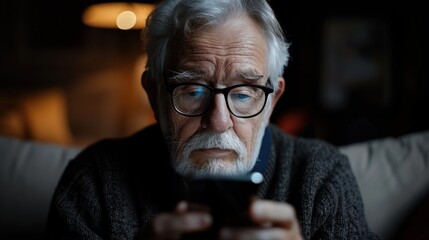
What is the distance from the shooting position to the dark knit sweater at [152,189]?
4.28 feet

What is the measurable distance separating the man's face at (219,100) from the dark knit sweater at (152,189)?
13 cm

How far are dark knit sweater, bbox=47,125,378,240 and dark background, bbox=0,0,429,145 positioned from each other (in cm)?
263

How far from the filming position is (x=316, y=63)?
4.38 metres

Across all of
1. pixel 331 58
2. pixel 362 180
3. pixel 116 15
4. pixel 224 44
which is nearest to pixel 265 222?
pixel 224 44

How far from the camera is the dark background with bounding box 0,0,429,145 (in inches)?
166

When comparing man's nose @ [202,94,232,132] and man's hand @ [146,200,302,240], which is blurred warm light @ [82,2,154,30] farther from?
man's hand @ [146,200,302,240]

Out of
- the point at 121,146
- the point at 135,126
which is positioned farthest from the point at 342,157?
A: the point at 135,126

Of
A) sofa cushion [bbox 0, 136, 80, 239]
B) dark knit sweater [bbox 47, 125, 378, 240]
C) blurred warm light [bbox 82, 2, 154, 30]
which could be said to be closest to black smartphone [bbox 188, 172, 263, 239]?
dark knit sweater [bbox 47, 125, 378, 240]

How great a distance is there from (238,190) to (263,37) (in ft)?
1.83

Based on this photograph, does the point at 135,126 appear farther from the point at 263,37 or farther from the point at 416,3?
the point at 263,37

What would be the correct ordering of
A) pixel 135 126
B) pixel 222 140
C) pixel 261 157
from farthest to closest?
pixel 135 126 → pixel 261 157 → pixel 222 140

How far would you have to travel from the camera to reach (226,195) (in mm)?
830

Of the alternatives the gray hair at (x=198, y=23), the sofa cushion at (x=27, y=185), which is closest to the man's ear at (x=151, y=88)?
the gray hair at (x=198, y=23)

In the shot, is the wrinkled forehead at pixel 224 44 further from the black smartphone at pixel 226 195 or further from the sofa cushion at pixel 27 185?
the sofa cushion at pixel 27 185
